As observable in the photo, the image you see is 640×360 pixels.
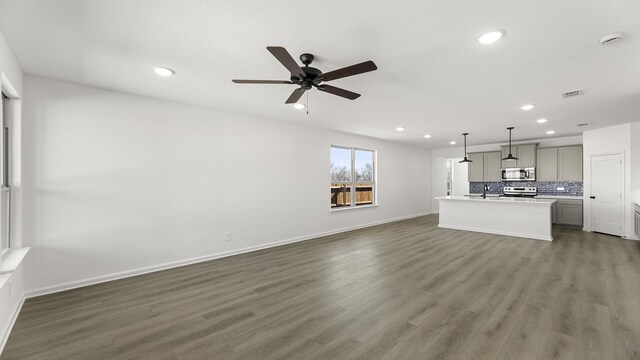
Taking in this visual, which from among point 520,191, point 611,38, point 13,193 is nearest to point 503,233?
point 520,191

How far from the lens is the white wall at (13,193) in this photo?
2225mm

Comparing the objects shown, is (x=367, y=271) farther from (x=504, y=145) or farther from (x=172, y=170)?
(x=504, y=145)

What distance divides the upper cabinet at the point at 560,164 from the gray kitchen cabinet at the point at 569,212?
636 mm

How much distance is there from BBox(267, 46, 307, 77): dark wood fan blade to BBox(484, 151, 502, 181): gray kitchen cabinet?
8343mm

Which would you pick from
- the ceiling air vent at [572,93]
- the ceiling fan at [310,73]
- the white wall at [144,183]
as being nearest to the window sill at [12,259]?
the white wall at [144,183]

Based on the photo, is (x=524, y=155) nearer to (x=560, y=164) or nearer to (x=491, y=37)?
(x=560, y=164)

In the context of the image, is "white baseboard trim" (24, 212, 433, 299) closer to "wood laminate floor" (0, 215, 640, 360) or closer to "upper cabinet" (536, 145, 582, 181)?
"wood laminate floor" (0, 215, 640, 360)

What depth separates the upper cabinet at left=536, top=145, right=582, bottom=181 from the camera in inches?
279

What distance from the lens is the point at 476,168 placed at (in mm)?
8914

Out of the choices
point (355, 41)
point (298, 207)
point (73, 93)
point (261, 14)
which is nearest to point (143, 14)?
point (261, 14)

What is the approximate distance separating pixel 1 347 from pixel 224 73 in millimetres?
3062

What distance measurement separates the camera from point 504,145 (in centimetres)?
825

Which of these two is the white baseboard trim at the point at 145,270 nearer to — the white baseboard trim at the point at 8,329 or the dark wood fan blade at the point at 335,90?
the white baseboard trim at the point at 8,329

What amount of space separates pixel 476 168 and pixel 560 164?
210cm
